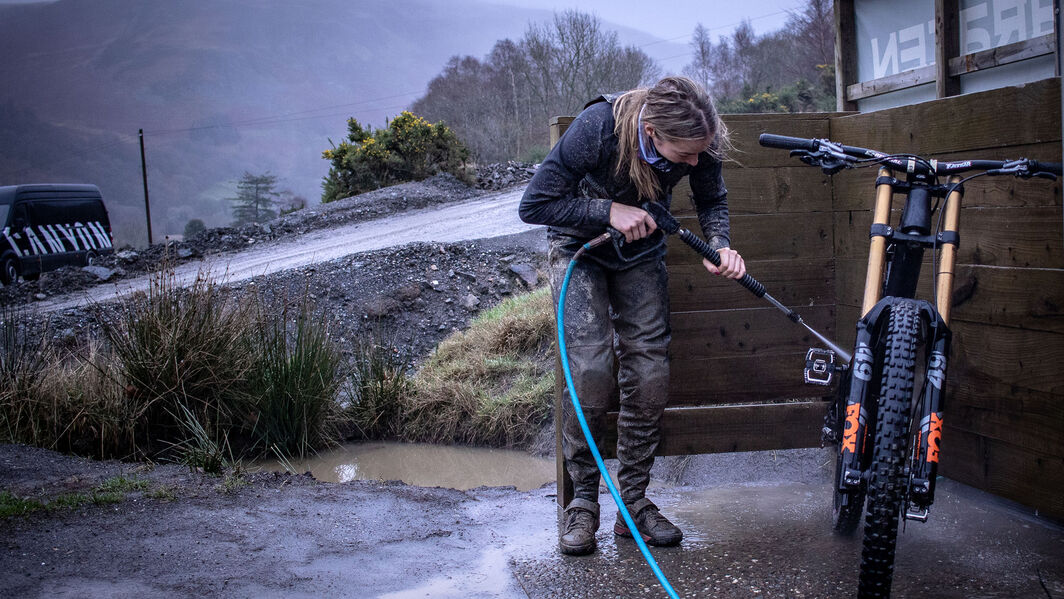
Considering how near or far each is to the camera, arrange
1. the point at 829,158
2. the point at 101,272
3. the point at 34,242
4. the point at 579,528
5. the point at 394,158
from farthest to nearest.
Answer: the point at 394,158
the point at 34,242
the point at 101,272
the point at 579,528
the point at 829,158

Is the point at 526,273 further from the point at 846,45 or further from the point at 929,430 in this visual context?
the point at 929,430

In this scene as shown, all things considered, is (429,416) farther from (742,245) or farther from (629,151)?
(629,151)

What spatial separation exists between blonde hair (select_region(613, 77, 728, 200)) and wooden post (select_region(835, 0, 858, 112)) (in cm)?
484

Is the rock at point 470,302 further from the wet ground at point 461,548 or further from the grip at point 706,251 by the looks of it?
the grip at point 706,251

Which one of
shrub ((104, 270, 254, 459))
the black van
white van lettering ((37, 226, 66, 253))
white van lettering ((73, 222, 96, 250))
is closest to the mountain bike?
shrub ((104, 270, 254, 459))

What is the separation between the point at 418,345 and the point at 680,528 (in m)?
5.51

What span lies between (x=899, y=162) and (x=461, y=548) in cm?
202

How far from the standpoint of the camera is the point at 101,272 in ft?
42.3

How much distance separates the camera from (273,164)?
65.4m

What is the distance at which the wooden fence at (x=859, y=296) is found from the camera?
2.74 m

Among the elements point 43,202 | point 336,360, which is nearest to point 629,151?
point 336,360

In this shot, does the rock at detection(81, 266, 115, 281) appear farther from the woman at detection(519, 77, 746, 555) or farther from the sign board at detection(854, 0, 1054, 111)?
the woman at detection(519, 77, 746, 555)

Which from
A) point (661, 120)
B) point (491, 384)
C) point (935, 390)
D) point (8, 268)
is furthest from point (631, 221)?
point (8, 268)

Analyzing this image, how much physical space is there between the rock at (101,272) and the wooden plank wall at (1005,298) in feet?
40.6
